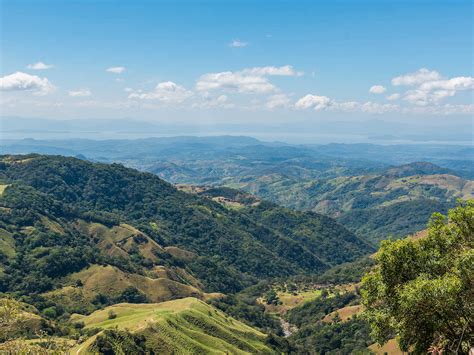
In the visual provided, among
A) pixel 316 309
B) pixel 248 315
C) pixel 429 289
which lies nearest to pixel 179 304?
pixel 248 315

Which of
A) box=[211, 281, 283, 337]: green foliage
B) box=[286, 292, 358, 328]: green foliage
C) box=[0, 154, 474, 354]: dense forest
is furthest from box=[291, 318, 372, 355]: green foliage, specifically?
box=[211, 281, 283, 337]: green foliage

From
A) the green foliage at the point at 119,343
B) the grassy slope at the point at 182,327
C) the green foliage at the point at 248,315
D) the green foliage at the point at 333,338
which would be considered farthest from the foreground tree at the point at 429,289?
the green foliage at the point at 248,315

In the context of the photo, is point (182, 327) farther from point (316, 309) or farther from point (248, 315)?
point (316, 309)

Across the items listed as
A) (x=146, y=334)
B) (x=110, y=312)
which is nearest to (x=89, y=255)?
(x=110, y=312)

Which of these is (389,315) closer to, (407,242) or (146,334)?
(407,242)

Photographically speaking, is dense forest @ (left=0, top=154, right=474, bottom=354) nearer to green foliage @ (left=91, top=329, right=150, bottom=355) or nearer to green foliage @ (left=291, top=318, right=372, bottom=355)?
green foliage @ (left=91, top=329, right=150, bottom=355)

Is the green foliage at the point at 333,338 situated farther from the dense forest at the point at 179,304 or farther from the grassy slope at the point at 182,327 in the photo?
the grassy slope at the point at 182,327
